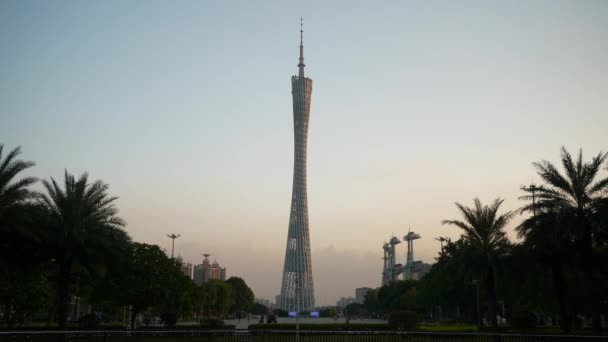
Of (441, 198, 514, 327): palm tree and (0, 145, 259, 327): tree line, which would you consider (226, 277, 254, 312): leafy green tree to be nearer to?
(0, 145, 259, 327): tree line

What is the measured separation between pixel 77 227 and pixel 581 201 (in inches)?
920

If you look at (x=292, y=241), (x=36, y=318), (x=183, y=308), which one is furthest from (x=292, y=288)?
(x=183, y=308)

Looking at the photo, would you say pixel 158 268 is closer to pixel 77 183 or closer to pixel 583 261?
pixel 77 183

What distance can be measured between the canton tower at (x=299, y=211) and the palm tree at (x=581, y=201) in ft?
203

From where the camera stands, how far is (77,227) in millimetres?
27438

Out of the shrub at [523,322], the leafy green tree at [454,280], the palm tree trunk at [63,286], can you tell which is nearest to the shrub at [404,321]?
the leafy green tree at [454,280]

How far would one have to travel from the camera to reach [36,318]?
78.3 metres

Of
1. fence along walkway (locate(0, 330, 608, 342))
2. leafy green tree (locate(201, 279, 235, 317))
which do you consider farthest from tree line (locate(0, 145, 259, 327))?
leafy green tree (locate(201, 279, 235, 317))

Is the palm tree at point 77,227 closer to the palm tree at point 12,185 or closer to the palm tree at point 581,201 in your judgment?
the palm tree at point 12,185

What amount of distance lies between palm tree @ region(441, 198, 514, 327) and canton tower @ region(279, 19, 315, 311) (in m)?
55.2

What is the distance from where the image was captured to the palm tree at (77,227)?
89.8ft

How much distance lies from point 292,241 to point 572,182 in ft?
228

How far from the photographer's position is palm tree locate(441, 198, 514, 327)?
31.7m

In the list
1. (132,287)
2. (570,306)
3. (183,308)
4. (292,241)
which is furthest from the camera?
(292,241)
